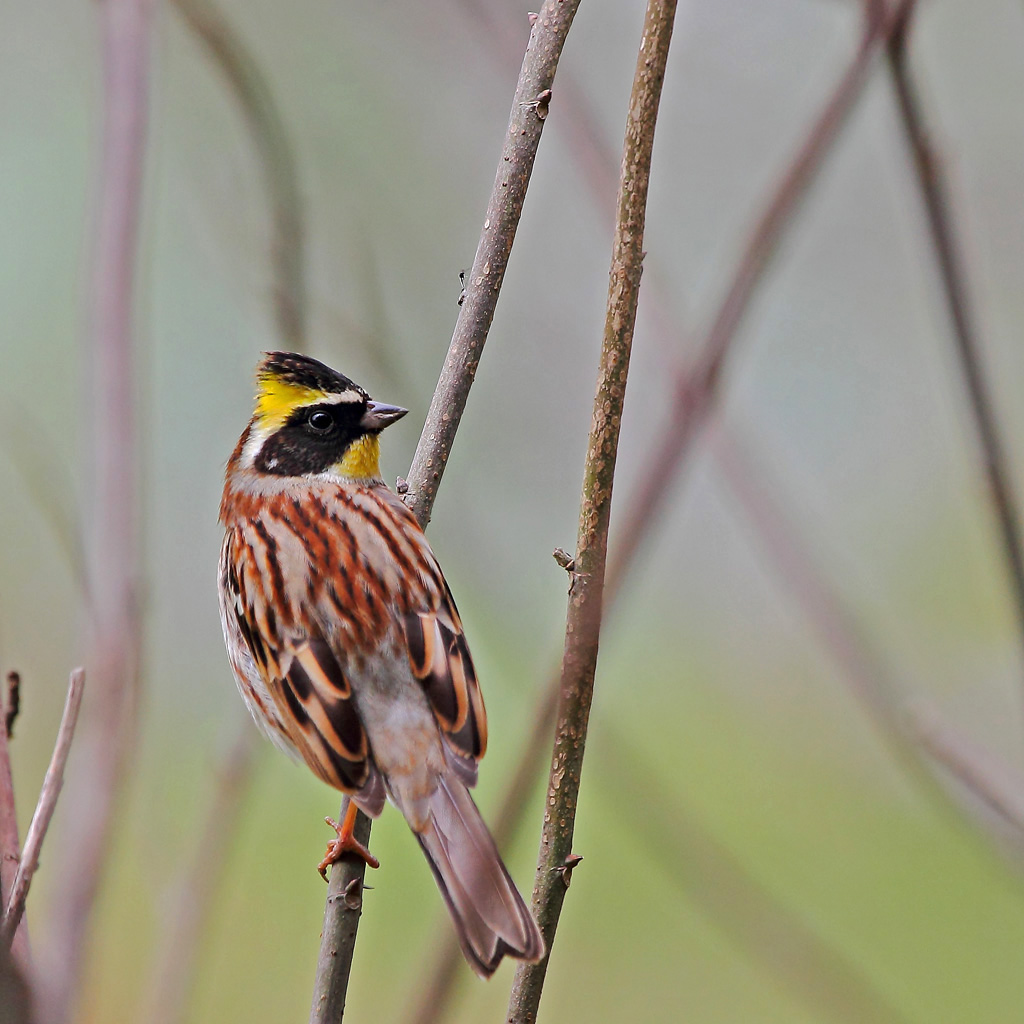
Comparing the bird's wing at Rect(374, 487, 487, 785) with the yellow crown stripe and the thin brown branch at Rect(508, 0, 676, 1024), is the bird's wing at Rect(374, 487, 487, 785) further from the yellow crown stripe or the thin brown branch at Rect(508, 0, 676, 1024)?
the thin brown branch at Rect(508, 0, 676, 1024)

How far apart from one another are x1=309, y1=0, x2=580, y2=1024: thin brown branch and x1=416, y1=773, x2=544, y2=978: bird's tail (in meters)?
0.25

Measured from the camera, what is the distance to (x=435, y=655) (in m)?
4.05

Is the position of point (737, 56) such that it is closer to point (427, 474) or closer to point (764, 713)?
point (427, 474)

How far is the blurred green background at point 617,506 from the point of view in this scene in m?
5.14

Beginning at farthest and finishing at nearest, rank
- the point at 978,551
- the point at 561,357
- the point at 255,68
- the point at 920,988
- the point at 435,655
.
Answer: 1. the point at 978,551
2. the point at 920,988
3. the point at 561,357
4. the point at 435,655
5. the point at 255,68

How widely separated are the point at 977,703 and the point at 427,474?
5.23 metres

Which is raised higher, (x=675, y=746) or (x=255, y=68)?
(x=255, y=68)

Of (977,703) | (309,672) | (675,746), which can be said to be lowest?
(675,746)

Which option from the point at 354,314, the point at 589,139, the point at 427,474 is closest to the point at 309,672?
the point at 427,474

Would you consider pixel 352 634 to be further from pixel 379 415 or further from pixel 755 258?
pixel 755 258

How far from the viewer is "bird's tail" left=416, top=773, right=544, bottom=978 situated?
2947mm

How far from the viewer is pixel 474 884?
333 cm

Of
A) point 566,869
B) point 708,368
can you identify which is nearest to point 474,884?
point 566,869

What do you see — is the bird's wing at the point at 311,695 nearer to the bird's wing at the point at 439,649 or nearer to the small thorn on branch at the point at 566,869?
the bird's wing at the point at 439,649
